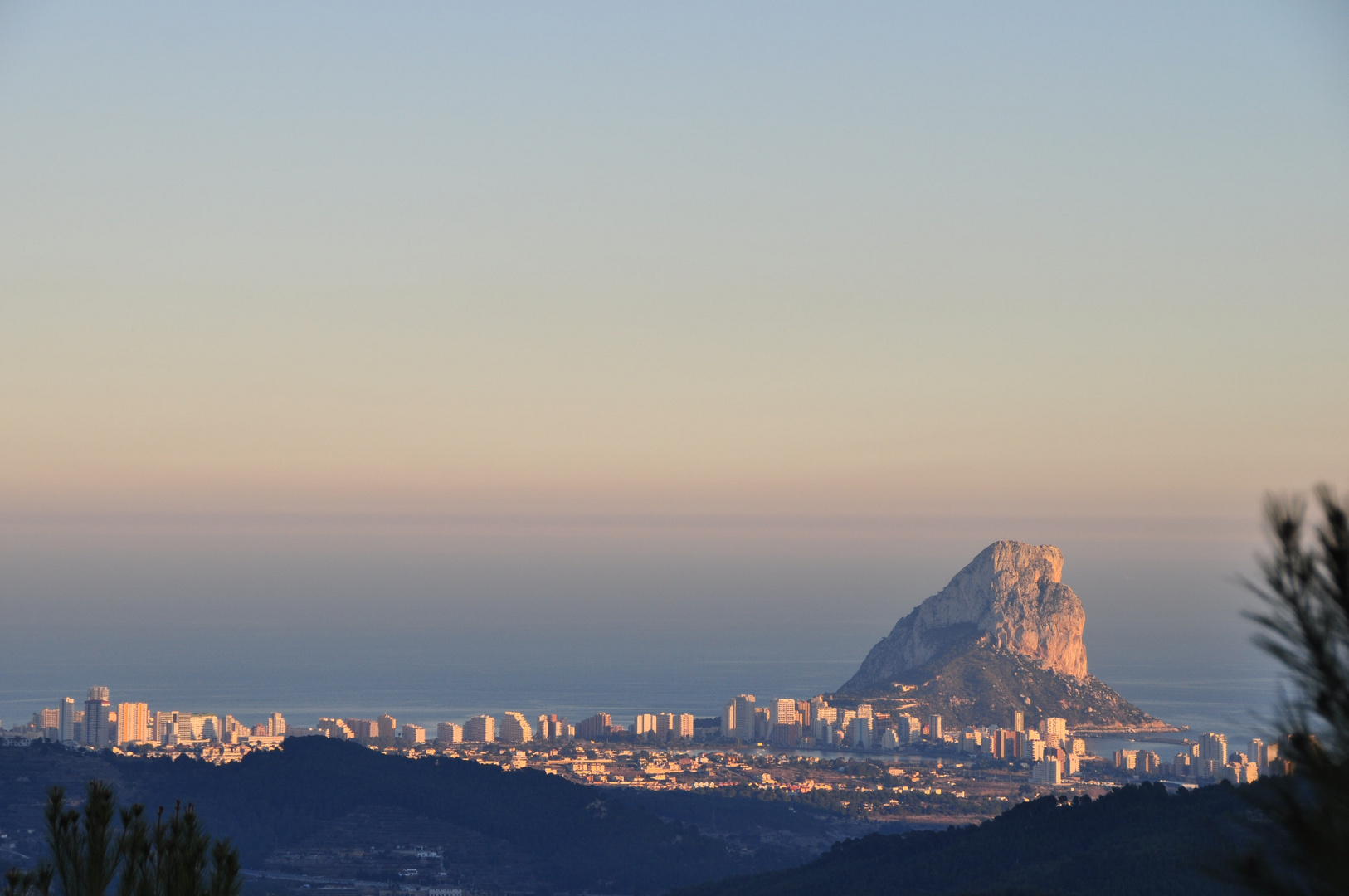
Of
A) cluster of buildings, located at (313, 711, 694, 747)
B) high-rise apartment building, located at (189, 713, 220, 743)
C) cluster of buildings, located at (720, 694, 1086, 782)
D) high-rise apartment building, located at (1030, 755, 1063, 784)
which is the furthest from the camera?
cluster of buildings, located at (720, 694, 1086, 782)

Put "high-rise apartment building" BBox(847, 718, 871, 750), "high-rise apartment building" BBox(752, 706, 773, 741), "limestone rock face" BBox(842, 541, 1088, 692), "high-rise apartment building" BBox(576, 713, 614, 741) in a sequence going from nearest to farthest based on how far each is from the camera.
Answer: "high-rise apartment building" BBox(576, 713, 614, 741)
"high-rise apartment building" BBox(847, 718, 871, 750)
"high-rise apartment building" BBox(752, 706, 773, 741)
"limestone rock face" BBox(842, 541, 1088, 692)

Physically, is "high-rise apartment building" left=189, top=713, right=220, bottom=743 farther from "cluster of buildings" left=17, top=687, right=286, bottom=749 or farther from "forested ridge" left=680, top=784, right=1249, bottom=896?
"forested ridge" left=680, top=784, right=1249, bottom=896

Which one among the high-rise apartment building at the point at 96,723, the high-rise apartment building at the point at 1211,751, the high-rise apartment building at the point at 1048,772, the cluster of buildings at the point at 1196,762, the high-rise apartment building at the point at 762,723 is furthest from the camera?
the high-rise apartment building at the point at 762,723

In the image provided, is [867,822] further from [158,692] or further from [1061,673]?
[158,692]

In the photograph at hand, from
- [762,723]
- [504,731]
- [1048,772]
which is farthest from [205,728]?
[1048,772]

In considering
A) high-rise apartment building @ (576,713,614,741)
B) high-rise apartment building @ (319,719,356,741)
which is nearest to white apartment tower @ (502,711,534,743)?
high-rise apartment building @ (576,713,614,741)

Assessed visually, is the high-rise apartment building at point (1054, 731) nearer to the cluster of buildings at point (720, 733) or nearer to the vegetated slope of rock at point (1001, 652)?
the cluster of buildings at point (720, 733)

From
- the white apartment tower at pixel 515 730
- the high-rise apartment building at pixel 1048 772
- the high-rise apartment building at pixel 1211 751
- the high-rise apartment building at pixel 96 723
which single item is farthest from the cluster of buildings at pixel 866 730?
the high-rise apartment building at pixel 96 723
